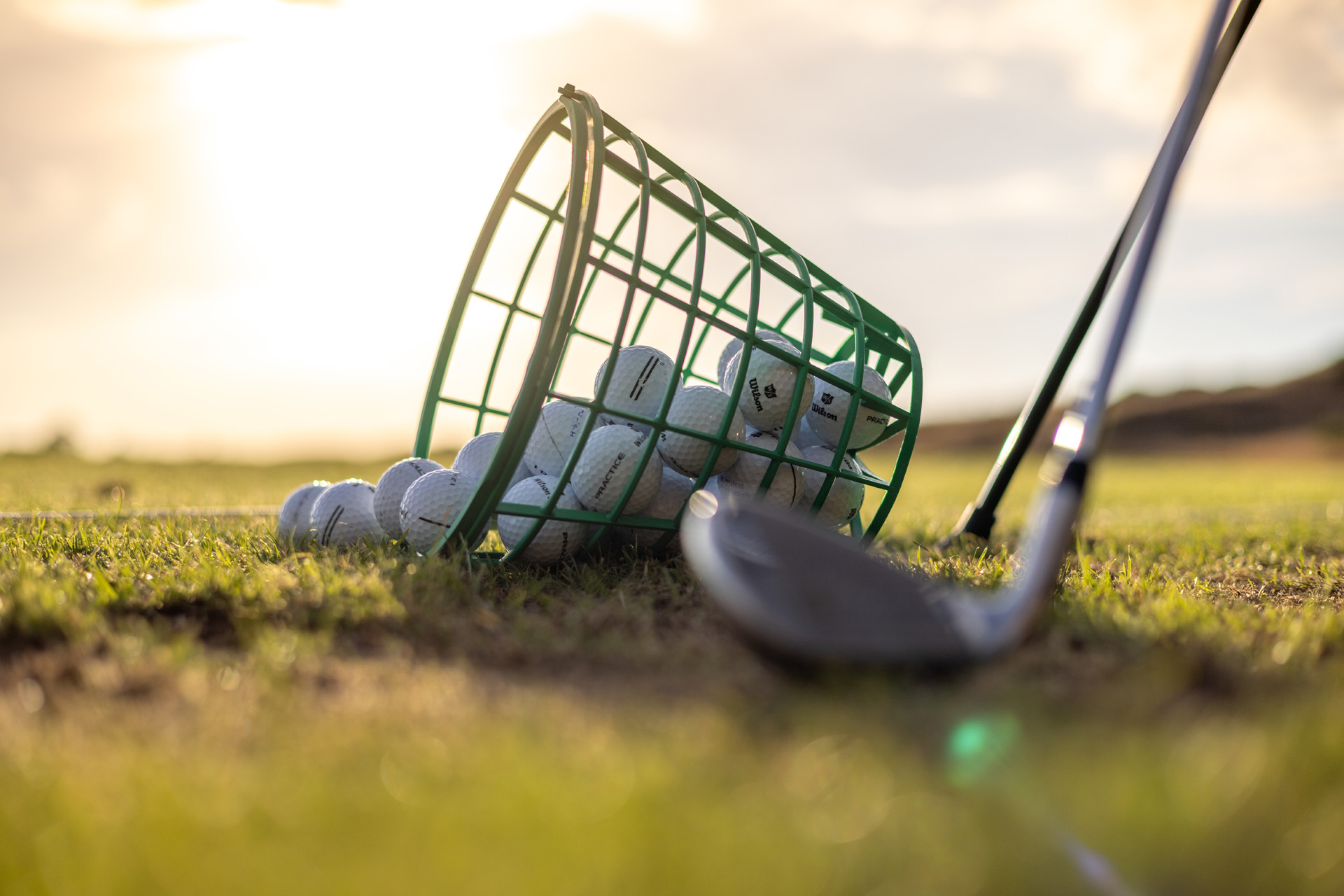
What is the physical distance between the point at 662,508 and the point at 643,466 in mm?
335

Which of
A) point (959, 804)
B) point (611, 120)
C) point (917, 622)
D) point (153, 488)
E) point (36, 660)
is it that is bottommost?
point (153, 488)

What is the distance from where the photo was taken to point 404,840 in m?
0.92

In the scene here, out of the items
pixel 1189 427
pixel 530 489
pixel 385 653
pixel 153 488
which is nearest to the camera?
pixel 385 653

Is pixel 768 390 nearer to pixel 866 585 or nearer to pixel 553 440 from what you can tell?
pixel 553 440

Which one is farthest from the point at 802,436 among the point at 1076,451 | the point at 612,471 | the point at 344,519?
the point at 344,519

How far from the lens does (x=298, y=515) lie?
2811mm

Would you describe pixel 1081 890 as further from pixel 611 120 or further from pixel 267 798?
pixel 611 120

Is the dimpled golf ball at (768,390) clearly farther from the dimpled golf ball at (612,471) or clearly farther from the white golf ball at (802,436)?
the dimpled golf ball at (612,471)

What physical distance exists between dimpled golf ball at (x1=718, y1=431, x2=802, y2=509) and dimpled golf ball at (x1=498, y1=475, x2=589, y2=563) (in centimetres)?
42

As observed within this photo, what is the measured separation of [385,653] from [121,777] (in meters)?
0.57

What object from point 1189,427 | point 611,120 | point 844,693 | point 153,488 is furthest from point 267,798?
point 1189,427

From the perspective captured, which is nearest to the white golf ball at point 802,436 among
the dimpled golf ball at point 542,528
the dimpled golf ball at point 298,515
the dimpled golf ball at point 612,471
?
the dimpled golf ball at point 612,471

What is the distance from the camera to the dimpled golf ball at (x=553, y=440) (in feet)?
7.89

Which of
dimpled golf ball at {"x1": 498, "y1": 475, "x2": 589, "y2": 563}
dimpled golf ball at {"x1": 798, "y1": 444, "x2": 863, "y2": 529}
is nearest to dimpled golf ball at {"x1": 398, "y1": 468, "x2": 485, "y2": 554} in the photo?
dimpled golf ball at {"x1": 498, "y1": 475, "x2": 589, "y2": 563}
